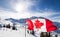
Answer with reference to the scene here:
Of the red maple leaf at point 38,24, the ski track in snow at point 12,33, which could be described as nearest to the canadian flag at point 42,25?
the red maple leaf at point 38,24

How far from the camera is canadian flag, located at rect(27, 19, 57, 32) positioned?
13.4 ft

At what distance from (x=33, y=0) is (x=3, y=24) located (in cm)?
79

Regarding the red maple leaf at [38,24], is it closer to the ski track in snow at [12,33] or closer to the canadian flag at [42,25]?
the canadian flag at [42,25]

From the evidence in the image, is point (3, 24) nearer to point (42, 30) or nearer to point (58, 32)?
point (42, 30)

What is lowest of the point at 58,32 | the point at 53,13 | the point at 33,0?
the point at 58,32

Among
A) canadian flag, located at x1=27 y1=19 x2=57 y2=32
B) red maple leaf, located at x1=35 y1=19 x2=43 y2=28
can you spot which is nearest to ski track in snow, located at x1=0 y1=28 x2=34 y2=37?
canadian flag, located at x1=27 y1=19 x2=57 y2=32

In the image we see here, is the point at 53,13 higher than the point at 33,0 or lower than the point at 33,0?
lower

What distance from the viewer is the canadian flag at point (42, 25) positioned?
409 centimetres

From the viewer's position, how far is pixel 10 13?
171 inches

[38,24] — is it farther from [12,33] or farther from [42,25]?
[12,33]

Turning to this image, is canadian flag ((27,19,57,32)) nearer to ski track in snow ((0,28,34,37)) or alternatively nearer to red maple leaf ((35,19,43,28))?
red maple leaf ((35,19,43,28))

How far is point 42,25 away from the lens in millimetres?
4152

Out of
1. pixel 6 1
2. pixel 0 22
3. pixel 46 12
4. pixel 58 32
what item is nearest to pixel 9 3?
pixel 6 1

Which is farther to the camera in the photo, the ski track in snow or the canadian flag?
the ski track in snow
